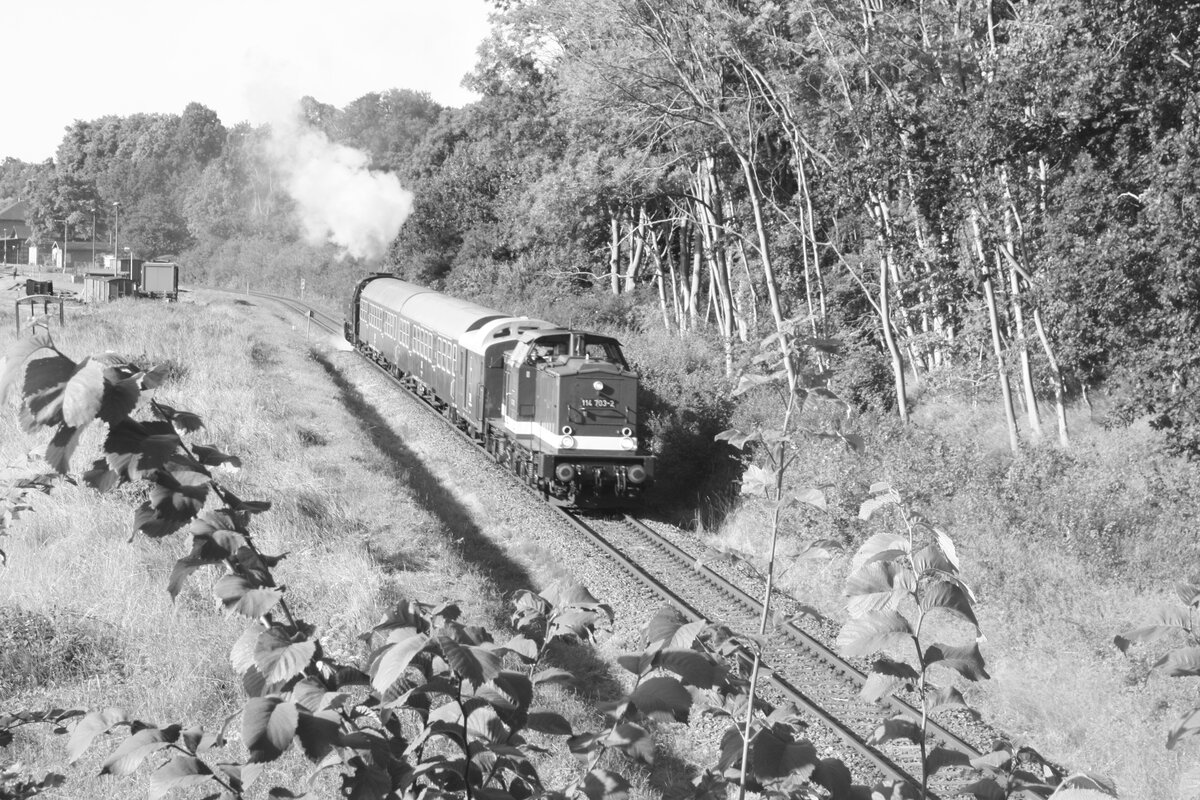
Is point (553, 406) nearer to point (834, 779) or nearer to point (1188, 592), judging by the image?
point (1188, 592)

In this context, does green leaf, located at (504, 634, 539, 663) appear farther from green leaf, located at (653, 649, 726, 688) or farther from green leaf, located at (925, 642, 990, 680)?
green leaf, located at (925, 642, 990, 680)

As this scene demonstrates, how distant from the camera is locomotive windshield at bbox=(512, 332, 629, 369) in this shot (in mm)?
19641

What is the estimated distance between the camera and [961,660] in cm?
263

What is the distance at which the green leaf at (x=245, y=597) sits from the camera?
2422 mm

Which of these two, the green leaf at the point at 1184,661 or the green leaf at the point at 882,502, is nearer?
the green leaf at the point at 1184,661

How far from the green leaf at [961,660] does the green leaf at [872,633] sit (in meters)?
0.18

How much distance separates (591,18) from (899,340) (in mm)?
11341

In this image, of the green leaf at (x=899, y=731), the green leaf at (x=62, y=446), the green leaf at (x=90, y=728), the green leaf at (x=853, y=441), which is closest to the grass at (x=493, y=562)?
the green leaf at (x=90, y=728)

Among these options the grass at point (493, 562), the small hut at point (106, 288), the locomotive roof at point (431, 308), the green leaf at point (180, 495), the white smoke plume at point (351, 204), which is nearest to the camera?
the green leaf at point (180, 495)

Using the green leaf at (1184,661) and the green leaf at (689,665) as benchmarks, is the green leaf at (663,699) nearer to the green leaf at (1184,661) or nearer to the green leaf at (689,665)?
the green leaf at (689,665)

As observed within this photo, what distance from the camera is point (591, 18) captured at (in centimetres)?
2353

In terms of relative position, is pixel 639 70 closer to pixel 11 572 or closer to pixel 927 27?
pixel 927 27

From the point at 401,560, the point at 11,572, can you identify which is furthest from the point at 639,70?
the point at 11,572

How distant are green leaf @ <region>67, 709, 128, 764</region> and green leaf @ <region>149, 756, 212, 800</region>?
11.1 inches
